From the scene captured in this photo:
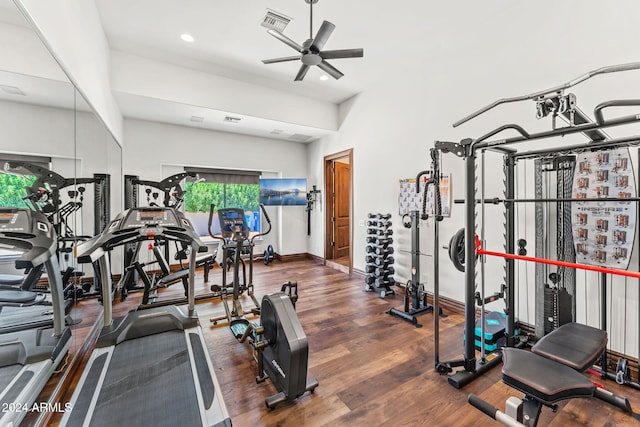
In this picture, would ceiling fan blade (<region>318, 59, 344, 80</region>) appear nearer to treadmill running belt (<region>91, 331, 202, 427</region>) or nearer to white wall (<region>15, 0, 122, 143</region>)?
white wall (<region>15, 0, 122, 143</region>)

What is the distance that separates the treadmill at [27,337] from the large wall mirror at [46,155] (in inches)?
2.2

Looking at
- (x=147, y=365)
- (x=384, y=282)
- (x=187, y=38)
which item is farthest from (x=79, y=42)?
(x=384, y=282)

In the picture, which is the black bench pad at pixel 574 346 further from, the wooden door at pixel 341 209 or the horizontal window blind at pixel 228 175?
the horizontal window blind at pixel 228 175

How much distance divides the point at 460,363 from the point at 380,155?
130 inches

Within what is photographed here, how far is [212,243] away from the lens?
19.6 feet

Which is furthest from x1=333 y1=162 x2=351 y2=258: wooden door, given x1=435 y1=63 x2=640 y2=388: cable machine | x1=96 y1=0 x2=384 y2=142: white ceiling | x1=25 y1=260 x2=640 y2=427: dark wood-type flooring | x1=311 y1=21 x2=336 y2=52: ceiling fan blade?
x1=435 y1=63 x2=640 y2=388: cable machine

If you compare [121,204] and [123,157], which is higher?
[123,157]

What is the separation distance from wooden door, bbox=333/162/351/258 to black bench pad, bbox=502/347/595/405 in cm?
484

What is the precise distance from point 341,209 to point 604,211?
4478mm

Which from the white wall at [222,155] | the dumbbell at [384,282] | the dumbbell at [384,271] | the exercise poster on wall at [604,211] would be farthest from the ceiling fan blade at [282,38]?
the white wall at [222,155]

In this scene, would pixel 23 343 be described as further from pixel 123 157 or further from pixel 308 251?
pixel 308 251

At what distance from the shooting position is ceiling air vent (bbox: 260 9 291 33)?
9.76 ft

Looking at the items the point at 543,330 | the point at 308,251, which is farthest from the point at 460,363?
the point at 308,251

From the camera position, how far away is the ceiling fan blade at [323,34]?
2514mm
